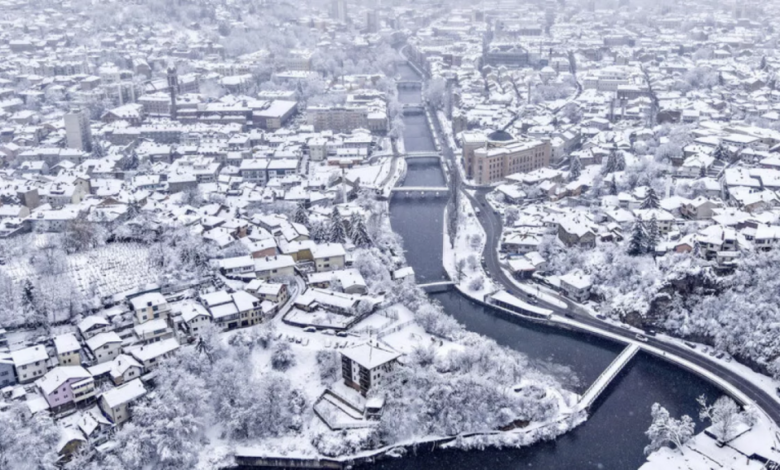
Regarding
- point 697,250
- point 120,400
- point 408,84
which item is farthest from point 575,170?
point 408,84

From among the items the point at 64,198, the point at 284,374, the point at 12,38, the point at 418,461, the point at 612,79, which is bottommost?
the point at 418,461

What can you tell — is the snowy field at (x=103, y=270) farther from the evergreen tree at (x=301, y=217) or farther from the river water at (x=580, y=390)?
the river water at (x=580, y=390)

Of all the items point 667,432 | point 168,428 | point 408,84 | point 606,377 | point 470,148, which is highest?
point 408,84

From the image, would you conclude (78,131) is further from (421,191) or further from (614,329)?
(614,329)

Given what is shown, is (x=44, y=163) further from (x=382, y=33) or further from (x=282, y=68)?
(x=382, y=33)

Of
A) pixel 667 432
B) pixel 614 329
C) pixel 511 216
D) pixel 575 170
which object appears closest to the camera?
pixel 667 432

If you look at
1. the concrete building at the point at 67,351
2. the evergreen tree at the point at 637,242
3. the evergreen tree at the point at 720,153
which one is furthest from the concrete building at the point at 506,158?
the concrete building at the point at 67,351

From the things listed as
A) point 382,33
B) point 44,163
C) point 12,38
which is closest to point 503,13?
point 382,33
